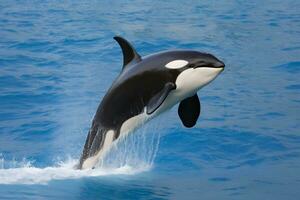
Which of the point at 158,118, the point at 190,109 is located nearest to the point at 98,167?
the point at 190,109

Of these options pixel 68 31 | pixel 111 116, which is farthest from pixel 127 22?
pixel 111 116

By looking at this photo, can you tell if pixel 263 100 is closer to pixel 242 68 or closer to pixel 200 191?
pixel 242 68

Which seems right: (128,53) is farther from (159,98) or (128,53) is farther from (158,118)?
(158,118)

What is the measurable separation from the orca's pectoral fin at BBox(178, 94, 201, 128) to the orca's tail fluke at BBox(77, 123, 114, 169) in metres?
0.81

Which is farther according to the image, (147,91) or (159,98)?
(147,91)

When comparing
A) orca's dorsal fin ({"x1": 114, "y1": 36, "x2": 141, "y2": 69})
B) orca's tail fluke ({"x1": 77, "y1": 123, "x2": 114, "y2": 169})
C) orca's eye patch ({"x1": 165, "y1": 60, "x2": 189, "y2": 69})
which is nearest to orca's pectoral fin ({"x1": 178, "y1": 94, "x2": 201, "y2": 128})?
orca's eye patch ({"x1": 165, "y1": 60, "x2": 189, "y2": 69})

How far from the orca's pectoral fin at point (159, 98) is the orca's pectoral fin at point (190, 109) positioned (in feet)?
1.65

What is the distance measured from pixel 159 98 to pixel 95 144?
1.14 metres

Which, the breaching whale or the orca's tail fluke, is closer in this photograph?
the breaching whale

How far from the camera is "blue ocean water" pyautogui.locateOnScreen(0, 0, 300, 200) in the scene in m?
7.42

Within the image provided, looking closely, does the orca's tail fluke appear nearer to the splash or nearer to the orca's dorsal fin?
the splash

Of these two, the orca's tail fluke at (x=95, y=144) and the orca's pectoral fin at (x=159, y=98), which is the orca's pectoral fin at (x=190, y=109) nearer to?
the orca's pectoral fin at (x=159, y=98)

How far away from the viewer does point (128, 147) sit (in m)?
8.70

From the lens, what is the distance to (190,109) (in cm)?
714
